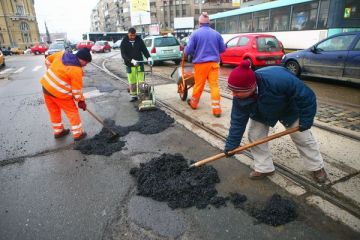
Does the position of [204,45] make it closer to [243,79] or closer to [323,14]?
[243,79]

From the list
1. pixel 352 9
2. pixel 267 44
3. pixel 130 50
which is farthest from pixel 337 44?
pixel 130 50

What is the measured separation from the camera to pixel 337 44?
7902mm

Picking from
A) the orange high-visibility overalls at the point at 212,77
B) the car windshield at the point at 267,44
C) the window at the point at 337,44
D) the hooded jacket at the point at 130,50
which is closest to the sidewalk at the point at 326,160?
the orange high-visibility overalls at the point at 212,77

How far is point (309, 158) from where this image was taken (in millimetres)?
3035

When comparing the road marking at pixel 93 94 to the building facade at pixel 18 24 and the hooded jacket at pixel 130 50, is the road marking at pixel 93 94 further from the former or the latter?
the building facade at pixel 18 24

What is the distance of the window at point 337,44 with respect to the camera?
7.61m

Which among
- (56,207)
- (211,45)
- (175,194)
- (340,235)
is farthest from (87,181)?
(211,45)

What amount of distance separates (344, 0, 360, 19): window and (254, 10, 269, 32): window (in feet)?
13.4

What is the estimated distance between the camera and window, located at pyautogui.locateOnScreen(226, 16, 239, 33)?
632 inches

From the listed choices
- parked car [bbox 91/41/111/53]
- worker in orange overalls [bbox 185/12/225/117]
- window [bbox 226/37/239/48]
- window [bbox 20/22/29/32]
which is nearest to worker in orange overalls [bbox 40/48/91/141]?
worker in orange overalls [bbox 185/12/225/117]

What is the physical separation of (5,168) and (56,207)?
4.86 feet

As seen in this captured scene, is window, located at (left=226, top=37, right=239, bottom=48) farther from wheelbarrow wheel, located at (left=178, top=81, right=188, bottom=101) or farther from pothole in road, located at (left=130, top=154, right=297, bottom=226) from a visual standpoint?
pothole in road, located at (left=130, top=154, right=297, bottom=226)

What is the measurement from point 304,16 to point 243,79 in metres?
11.1

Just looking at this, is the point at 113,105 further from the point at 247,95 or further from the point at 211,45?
the point at 247,95
